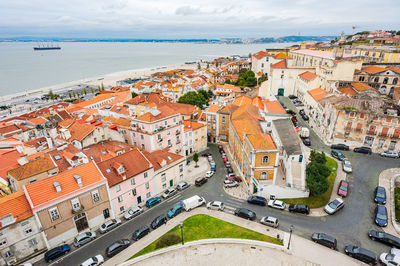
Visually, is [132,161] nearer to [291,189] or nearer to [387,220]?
[291,189]

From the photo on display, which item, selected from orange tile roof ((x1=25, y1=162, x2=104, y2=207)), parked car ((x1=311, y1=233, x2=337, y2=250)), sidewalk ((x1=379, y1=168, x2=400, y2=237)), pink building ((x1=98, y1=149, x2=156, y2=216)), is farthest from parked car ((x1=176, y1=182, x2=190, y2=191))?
sidewalk ((x1=379, y1=168, x2=400, y2=237))

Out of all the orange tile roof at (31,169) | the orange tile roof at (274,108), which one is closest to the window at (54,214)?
the orange tile roof at (31,169)

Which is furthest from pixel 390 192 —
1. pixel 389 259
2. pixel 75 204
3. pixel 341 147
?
pixel 75 204

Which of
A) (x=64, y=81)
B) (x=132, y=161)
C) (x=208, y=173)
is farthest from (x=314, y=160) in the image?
(x=64, y=81)

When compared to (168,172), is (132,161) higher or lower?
higher

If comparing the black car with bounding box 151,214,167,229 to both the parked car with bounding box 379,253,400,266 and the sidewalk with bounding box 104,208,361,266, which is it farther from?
the parked car with bounding box 379,253,400,266

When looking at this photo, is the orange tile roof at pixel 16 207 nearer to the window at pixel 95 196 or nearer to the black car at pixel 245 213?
the window at pixel 95 196

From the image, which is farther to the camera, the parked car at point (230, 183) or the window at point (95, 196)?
the parked car at point (230, 183)

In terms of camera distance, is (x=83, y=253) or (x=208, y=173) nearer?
(x=83, y=253)
